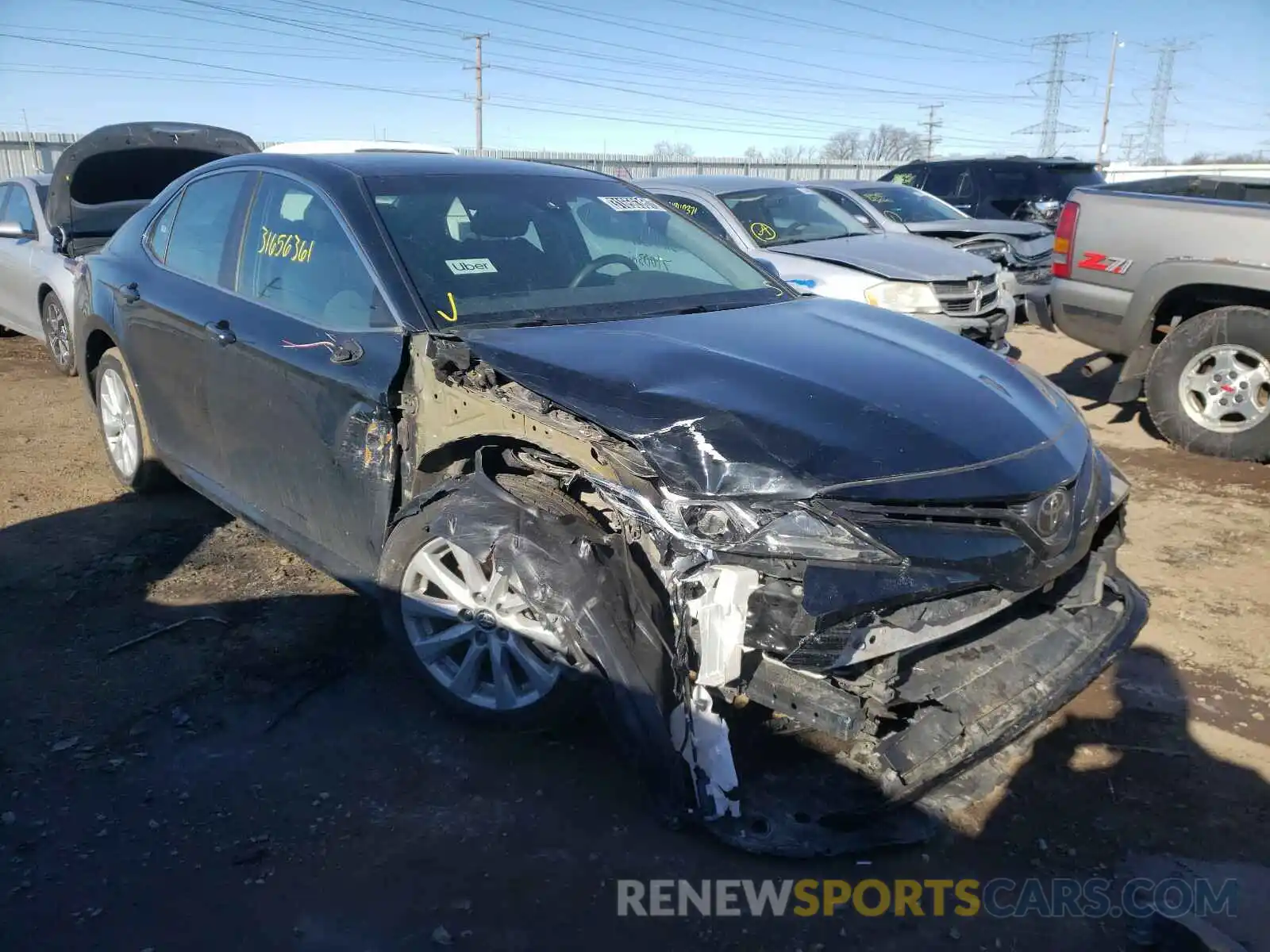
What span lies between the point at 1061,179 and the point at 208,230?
13.1m

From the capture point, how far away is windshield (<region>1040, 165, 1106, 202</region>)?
1405 cm

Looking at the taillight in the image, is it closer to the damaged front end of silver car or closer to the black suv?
the damaged front end of silver car

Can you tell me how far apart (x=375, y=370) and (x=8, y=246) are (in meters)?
7.37

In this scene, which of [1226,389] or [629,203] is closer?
[629,203]

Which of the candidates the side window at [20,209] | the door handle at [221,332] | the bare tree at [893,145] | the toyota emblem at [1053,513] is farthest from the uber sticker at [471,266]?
the bare tree at [893,145]

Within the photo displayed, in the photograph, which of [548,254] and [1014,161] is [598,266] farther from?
[1014,161]

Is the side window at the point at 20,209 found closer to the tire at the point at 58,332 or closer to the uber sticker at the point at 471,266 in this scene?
the tire at the point at 58,332

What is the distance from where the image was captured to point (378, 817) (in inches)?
110

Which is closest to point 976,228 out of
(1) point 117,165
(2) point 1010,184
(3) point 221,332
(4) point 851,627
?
(2) point 1010,184

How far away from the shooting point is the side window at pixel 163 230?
14.9 ft

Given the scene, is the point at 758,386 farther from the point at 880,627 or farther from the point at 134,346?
the point at 134,346

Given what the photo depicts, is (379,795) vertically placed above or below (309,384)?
below

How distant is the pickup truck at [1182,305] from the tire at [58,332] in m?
7.71

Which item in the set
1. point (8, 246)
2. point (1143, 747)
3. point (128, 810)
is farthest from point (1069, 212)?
point (8, 246)
